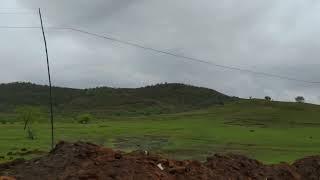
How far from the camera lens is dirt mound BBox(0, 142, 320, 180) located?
61.9 ft

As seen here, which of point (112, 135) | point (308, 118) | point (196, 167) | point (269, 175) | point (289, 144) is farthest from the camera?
point (308, 118)

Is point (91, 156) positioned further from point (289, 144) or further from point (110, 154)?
point (289, 144)

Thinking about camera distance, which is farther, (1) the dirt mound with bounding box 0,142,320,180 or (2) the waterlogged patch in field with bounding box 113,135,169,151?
(2) the waterlogged patch in field with bounding box 113,135,169,151

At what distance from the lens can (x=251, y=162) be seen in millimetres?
25828

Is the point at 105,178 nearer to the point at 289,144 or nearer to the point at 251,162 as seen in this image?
the point at 251,162

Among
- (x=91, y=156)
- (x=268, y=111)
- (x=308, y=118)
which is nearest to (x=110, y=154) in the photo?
(x=91, y=156)

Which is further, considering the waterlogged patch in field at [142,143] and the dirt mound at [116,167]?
the waterlogged patch in field at [142,143]

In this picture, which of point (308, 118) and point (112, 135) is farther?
point (308, 118)

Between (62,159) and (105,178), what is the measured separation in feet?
10.5

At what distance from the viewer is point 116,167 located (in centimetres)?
1919

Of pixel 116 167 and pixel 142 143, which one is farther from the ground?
pixel 116 167

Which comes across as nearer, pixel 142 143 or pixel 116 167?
pixel 116 167

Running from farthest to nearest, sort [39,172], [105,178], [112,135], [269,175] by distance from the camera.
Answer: [112,135] < [269,175] < [39,172] < [105,178]

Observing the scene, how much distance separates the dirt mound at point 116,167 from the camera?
1886 cm
